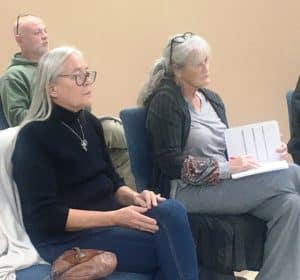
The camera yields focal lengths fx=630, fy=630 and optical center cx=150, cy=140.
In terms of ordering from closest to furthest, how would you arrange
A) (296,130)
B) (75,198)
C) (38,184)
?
(38,184)
(75,198)
(296,130)

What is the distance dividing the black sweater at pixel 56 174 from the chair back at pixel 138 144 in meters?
0.30

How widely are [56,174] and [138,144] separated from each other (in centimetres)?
55

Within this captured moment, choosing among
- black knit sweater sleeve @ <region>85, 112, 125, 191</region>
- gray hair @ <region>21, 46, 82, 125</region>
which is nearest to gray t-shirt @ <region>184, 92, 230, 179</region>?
black knit sweater sleeve @ <region>85, 112, 125, 191</region>

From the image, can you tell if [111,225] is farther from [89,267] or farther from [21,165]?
[21,165]

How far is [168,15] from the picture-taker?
144 inches

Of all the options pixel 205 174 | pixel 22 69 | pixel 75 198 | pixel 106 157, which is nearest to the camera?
pixel 75 198

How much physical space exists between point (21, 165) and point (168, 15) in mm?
1938

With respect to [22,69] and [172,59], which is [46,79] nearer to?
[172,59]

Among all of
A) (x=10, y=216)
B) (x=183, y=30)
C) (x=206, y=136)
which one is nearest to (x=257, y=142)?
(x=206, y=136)

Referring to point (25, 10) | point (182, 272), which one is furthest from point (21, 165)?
point (25, 10)

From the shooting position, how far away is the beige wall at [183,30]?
136 inches

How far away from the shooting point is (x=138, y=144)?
2490 millimetres

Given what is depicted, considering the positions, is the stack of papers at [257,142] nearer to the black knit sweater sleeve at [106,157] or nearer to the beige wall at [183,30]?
the black knit sweater sleeve at [106,157]

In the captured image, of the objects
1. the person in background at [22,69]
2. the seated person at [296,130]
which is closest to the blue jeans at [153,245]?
the person in background at [22,69]
